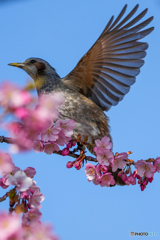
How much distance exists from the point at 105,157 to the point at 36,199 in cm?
108

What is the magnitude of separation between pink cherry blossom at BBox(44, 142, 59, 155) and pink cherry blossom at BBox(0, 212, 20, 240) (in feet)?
5.35

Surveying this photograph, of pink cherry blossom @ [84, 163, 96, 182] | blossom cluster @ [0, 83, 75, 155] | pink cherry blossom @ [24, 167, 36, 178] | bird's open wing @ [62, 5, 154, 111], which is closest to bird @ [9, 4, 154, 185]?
bird's open wing @ [62, 5, 154, 111]

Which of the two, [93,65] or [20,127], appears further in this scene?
[93,65]

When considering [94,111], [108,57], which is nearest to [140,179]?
[94,111]

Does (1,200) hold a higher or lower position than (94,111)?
lower

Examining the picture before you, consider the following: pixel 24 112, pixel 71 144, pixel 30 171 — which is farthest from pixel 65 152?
pixel 24 112

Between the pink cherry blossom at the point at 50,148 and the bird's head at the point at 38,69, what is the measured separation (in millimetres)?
1710

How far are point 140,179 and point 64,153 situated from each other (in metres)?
0.90

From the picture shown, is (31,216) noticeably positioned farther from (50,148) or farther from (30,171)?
(50,148)

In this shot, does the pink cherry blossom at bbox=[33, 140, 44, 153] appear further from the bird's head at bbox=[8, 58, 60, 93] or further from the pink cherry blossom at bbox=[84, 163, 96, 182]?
the bird's head at bbox=[8, 58, 60, 93]

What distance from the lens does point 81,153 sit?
11.7 ft

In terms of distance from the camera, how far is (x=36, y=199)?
2691 mm

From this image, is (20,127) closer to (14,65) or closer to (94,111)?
(94,111)

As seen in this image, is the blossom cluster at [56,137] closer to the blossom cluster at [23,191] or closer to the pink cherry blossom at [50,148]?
the pink cherry blossom at [50,148]
